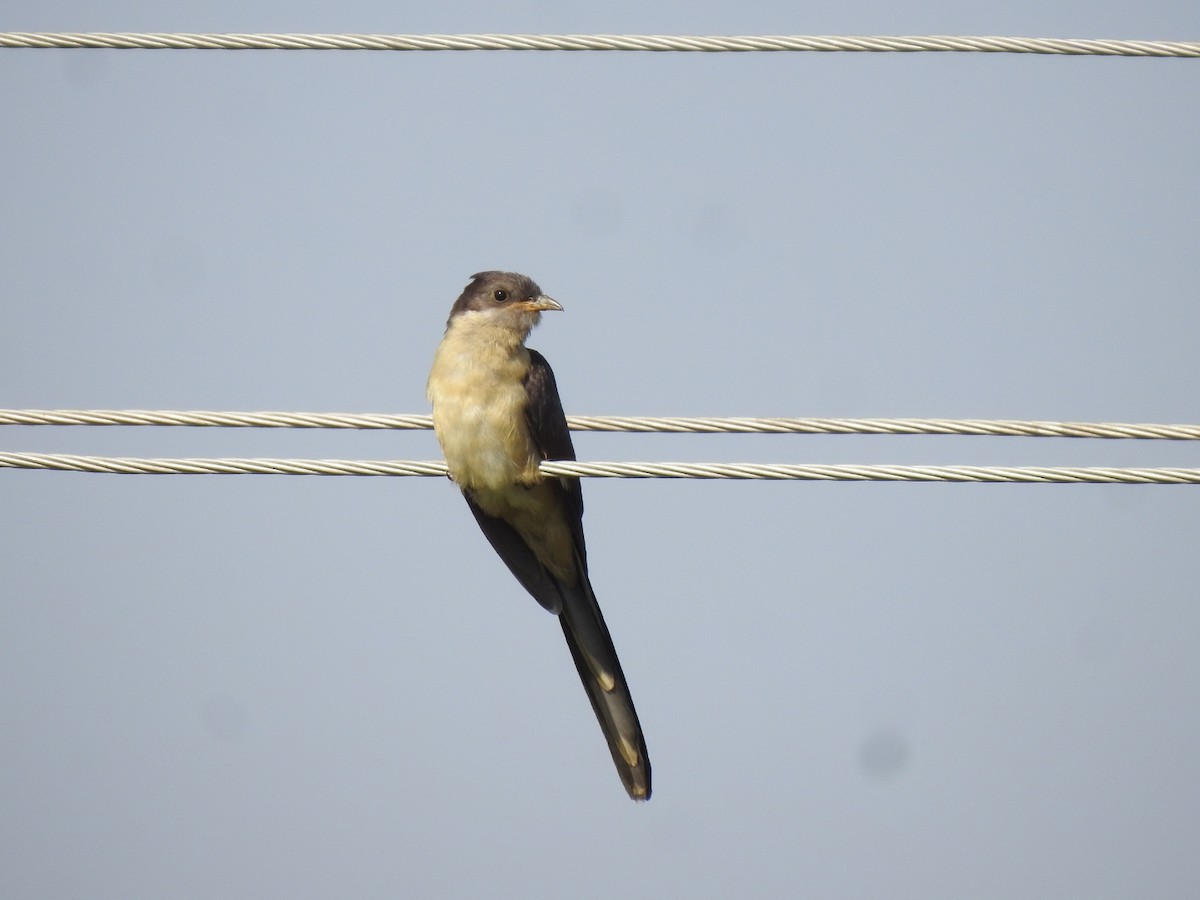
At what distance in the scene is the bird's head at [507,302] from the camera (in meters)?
7.06

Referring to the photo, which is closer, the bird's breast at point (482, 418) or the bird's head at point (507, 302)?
the bird's breast at point (482, 418)

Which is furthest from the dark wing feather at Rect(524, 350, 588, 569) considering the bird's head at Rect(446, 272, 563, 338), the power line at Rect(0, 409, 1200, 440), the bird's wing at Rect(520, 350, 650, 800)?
the power line at Rect(0, 409, 1200, 440)

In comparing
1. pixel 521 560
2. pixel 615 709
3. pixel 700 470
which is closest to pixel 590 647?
pixel 615 709

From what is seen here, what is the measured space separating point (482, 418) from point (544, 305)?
2.67 ft

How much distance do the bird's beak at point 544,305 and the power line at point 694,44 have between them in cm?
199

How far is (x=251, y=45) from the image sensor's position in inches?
212

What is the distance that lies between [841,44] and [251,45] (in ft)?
7.21

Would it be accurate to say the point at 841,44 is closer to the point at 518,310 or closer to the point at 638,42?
the point at 638,42

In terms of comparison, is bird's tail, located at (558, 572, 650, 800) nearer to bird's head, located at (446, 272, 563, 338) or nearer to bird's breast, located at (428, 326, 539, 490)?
bird's breast, located at (428, 326, 539, 490)

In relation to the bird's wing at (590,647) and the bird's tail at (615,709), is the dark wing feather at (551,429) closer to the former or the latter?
the bird's wing at (590,647)

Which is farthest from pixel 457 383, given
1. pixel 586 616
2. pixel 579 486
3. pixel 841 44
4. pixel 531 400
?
pixel 841 44

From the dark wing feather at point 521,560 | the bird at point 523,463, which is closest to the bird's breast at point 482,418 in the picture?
the bird at point 523,463

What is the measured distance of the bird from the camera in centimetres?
666

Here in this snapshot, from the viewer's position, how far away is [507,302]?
7.14 metres
